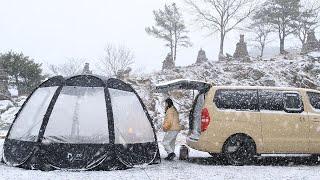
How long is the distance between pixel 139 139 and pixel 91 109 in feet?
4.07

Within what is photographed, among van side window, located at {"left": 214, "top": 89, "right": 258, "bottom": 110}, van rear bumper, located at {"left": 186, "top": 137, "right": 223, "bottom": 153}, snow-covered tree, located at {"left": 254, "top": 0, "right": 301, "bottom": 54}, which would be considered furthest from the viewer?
snow-covered tree, located at {"left": 254, "top": 0, "right": 301, "bottom": 54}

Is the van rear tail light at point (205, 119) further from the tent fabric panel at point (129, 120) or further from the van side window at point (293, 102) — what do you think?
the van side window at point (293, 102)

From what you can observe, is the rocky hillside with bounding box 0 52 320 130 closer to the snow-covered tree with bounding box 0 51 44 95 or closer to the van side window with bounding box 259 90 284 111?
the snow-covered tree with bounding box 0 51 44 95

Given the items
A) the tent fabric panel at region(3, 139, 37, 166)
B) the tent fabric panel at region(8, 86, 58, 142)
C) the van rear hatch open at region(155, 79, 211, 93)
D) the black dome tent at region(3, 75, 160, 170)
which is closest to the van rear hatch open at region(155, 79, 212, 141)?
the van rear hatch open at region(155, 79, 211, 93)

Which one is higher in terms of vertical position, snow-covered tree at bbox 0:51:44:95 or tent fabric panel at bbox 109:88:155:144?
snow-covered tree at bbox 0:51:44:95

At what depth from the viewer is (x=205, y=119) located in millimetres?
10469

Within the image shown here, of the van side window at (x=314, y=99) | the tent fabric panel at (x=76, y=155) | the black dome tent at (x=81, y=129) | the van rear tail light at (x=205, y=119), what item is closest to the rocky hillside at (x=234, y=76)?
the van side window at (x=314, y=99)

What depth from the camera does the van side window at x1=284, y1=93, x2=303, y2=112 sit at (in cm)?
1082

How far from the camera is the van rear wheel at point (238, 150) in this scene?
10.5 meters

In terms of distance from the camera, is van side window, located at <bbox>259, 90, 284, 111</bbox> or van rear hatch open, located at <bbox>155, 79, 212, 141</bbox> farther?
van rear hatch open, located at <bbox>155, 79, 212, 141</bbox>

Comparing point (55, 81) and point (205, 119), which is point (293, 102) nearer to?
point (205, 119)

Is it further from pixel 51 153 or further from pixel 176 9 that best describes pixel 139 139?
pixel 176 9

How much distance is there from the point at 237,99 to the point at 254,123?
0.69 m

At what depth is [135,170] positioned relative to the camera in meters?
9.20
